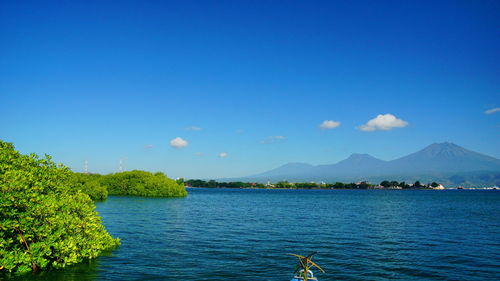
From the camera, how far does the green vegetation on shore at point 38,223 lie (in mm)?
19194

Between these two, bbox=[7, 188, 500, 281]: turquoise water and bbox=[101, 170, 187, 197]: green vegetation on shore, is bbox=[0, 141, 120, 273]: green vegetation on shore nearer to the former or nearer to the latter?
bbox=[7, 188, 500, 281]: turquoise water

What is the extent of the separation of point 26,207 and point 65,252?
4.15 m

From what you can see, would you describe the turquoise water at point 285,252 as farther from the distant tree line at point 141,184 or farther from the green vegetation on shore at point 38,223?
the distant tree line at point 141,184

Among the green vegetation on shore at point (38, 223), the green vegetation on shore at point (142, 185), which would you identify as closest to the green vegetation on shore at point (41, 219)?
the green vegetation on shore at point (38, 223)

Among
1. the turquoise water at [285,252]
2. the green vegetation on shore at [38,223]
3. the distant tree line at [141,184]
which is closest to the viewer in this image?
the green vegetation on shore at [38,223]

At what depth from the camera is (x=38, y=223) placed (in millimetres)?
20016

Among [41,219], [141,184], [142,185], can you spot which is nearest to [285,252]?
[41,219]

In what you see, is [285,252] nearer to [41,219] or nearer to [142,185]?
[41,219]

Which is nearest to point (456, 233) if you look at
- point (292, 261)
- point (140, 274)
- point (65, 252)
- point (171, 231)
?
point (292, 261)

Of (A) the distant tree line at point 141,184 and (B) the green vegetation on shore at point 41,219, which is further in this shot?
(A) the distant tree line at point 141,184

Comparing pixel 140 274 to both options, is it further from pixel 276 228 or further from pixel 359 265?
pixel 276 228

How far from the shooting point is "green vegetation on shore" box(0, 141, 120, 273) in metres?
19.2

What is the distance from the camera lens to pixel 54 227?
21.3 meters

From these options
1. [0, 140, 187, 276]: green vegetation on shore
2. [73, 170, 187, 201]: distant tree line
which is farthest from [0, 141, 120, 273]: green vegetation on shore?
[73, 170, 187, 201]: distant tree line
